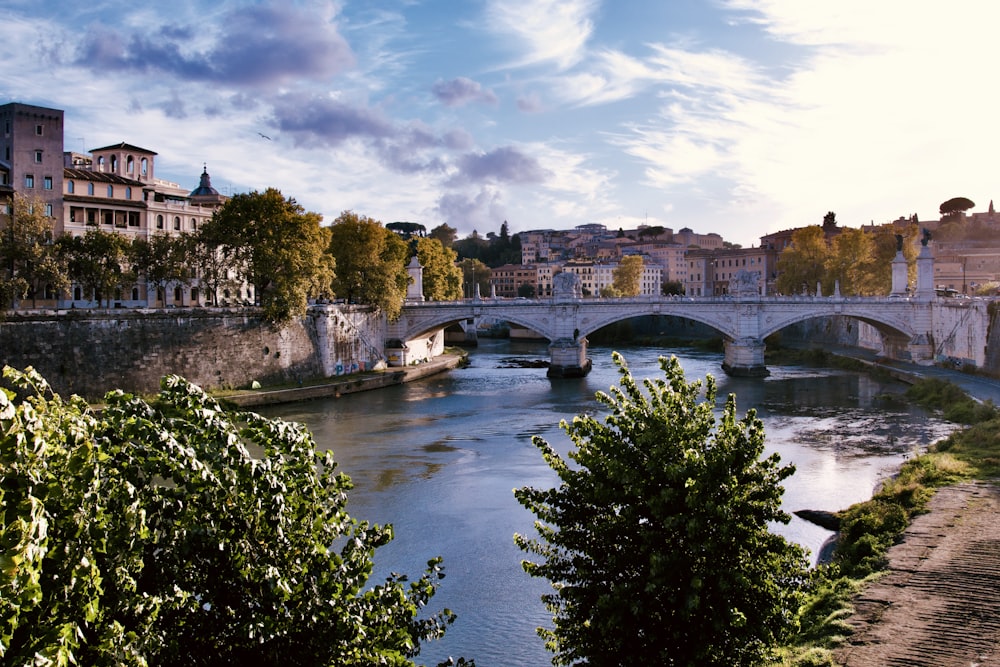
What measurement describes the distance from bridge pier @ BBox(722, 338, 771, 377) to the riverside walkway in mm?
21992

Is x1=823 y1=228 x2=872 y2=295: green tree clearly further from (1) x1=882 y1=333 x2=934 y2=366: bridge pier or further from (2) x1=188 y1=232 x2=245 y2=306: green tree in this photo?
(2) x1=188 y1=232 x2=245 y2=306: green tree

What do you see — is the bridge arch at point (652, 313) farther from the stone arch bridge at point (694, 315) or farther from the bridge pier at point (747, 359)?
the bridge pier at point (747, 359)

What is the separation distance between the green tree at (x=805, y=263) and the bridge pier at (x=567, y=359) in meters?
15.9

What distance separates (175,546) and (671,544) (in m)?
3.66

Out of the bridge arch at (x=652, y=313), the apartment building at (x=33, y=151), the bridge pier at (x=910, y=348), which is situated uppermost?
the apartment building at (x=33, y=151)

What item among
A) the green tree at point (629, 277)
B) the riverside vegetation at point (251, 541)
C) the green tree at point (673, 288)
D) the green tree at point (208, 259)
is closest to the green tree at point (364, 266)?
the green tree at point (208, 259)

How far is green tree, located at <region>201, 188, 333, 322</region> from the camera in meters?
29.0

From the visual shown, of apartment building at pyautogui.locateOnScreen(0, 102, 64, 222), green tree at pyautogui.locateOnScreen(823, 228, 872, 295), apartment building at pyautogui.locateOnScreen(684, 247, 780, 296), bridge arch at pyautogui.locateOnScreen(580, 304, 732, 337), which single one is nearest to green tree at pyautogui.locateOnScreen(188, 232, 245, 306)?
apartment building at pyautogui.locateOnScreen(0, 102, 64, 222)

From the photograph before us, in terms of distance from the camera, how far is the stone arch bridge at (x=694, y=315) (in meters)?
35.8

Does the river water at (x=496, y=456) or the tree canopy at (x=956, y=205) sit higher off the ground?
the tree canopy at (x=956, y=205)

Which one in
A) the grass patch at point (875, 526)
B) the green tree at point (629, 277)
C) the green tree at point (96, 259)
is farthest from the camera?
the green tree at point (629, 277)

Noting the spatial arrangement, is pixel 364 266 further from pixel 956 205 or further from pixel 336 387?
pixel 956 205

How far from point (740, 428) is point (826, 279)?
4081cm

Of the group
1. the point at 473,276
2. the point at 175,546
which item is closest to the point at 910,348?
the point at 175,546
